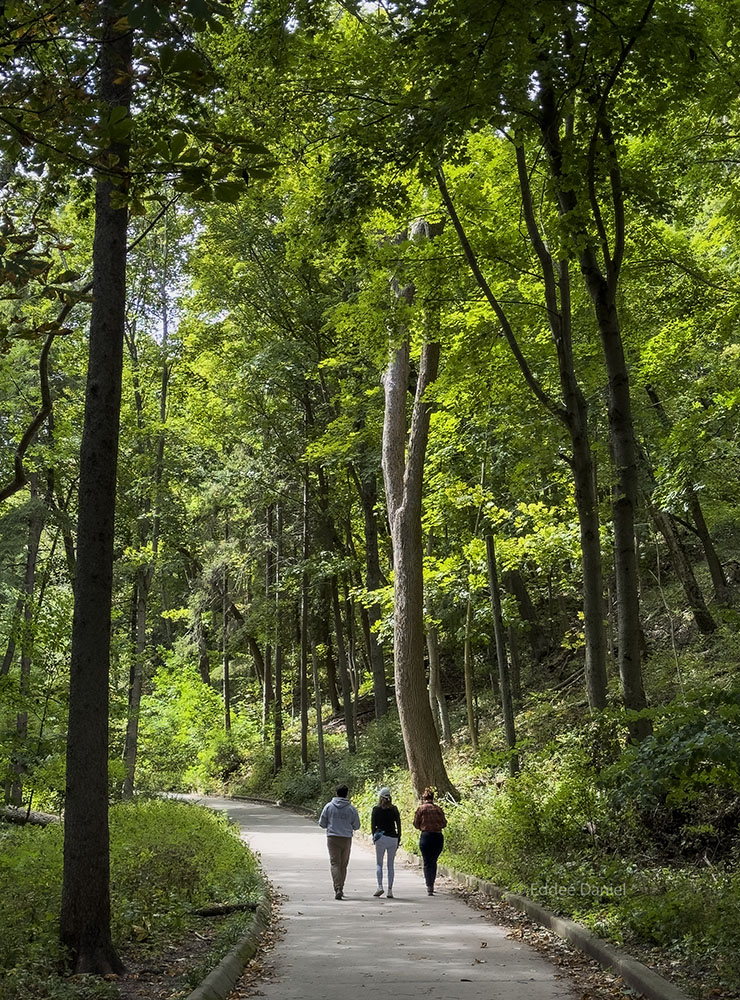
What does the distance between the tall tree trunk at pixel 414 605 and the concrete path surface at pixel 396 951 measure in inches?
109

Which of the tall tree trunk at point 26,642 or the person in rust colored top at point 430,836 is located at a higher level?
the tall tree trunk at point 26,642

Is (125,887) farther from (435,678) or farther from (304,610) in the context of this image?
(304,610)

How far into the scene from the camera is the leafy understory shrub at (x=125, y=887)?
21.4 ft

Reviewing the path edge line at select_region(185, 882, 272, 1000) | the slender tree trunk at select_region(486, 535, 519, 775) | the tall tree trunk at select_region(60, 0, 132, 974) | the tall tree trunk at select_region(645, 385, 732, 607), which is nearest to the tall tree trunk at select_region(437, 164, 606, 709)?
the slender tree trunk at select_region(486, 535, 519, 775)

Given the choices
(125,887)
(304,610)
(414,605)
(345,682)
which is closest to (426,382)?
(414,605)

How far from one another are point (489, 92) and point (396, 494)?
1114cm

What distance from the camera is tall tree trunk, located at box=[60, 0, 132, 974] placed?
A: 7180 millimetres

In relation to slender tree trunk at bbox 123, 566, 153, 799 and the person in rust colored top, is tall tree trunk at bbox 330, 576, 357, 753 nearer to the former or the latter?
slender tree trunk at bbox 123, 566, 153, 799

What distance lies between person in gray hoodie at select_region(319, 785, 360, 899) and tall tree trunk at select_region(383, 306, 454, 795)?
14.2 ft

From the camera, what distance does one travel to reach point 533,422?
16.1 meters

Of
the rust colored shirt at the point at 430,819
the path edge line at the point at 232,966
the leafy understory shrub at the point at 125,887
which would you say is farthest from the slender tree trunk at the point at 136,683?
the path edge line at the point at 232,966

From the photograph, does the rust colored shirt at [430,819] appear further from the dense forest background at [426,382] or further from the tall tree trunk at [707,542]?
the tall tree trunk at [707,542]

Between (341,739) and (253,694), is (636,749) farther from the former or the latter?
(253,694)

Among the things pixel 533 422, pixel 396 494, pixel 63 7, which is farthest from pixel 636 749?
pixel 396 494
